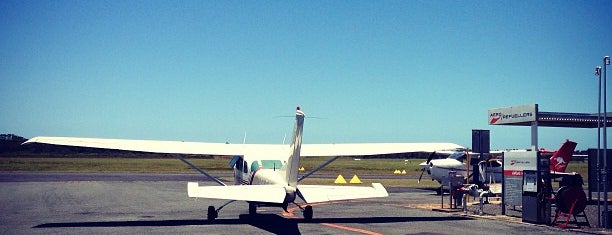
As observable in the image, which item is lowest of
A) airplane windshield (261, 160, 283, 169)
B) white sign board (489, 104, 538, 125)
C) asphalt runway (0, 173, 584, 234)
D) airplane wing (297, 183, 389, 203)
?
asphalt runway (0, 173, 584, 234)

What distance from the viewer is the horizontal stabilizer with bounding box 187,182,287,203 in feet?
46.4

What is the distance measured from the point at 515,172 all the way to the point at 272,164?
7854mm

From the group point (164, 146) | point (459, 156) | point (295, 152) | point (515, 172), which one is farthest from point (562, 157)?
point (164, 146)

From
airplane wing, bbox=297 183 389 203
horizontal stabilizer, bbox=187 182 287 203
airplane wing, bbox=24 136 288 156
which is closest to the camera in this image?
horizontal stabilizer, bbox=187 182 287 203

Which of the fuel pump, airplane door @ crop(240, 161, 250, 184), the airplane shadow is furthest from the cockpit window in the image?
the fuel pump

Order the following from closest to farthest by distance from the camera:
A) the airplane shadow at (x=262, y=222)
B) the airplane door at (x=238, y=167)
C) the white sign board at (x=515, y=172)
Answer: the airplane shadow at (x=262, y=222) < the white sign board at (x=515, y=172) < the airplane door at (x=238, y=167)

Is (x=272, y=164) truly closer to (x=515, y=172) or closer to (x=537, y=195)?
(x=537, y=195)

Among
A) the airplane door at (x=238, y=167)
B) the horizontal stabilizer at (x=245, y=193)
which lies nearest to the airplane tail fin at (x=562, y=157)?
the airplane door at (x=238, y=167)

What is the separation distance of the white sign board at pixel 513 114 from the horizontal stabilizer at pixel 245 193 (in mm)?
12267

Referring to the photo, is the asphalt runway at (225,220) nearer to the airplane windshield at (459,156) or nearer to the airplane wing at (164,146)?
the airplane wing at (164,146)

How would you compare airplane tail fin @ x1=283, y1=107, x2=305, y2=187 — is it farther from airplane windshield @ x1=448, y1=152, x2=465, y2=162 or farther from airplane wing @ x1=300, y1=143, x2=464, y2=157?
airplane windshield @ x1=448, y1=152, x2=465, y2=162

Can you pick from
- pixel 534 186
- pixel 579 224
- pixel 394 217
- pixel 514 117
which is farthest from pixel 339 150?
pixel 514 117

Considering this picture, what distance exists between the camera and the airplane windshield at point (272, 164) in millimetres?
17359

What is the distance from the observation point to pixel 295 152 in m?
14.9
